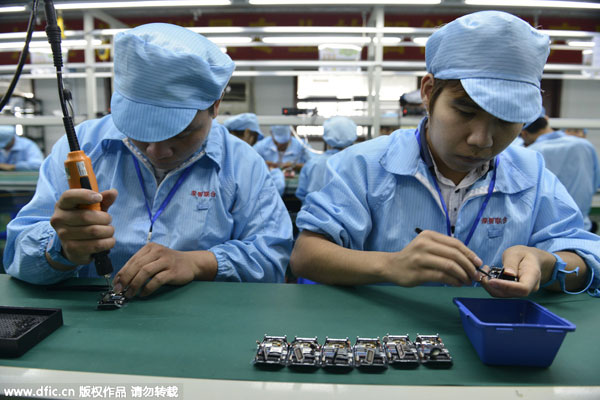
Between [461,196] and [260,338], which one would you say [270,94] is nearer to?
[461,196]

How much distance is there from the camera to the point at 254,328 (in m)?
0.75

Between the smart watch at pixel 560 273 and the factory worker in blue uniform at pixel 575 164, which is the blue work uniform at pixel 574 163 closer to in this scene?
the factory worker in blue uniform at pixel 575 164

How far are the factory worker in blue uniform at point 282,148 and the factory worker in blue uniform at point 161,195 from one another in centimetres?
420

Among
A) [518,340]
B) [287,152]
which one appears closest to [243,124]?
[287,152]

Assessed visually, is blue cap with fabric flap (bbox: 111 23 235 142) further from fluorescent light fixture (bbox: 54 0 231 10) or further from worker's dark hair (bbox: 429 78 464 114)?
fluorescent light fixture (bbox: 54 0 231 10)

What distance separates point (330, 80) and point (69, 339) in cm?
717

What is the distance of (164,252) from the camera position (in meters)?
0.97

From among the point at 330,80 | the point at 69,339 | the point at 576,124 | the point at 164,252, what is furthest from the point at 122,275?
the point at 330,80

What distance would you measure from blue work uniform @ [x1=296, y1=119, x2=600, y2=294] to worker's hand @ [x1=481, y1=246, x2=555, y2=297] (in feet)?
0.67

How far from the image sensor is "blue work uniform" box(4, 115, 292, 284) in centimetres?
114

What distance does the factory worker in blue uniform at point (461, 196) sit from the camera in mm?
868

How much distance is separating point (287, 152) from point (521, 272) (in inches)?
201

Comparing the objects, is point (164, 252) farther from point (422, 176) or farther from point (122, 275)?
point (422, 176)

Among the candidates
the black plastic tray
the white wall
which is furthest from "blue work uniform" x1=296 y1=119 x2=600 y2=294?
the white wall
